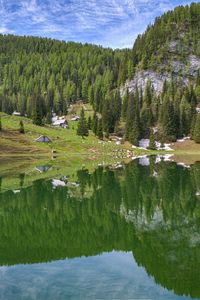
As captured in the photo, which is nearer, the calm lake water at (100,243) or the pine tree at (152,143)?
the calm lake water at (100,243)

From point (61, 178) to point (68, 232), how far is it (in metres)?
41.1

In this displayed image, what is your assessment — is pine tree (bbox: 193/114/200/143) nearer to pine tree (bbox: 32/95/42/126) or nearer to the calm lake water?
pine tree (bbox: 32/95/42/126)

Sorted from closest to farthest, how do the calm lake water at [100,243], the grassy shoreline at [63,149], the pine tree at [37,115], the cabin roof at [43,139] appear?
the calm lake water at [100,243] → the grassy shoreline at [63,149] → the cabin roof at [43,139] → the pine tree at [37,115]

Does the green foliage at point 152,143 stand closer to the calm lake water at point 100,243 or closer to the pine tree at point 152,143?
the pine tree at point 152,143

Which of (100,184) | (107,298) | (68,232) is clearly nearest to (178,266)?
(107,298)

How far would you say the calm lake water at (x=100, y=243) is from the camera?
21859mm

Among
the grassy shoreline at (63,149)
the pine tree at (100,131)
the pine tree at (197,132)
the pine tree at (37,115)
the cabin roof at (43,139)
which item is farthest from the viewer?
the pine tree at (37,115)

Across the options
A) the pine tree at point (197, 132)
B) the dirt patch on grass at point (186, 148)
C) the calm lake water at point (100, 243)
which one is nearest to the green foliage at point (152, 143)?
the dirt patch on grass at point (186, 148)

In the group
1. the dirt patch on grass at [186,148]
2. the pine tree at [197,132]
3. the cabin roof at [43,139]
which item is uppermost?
the pine tree at [197,132]

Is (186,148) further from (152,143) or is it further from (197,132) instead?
(152,143)

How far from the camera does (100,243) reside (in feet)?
106

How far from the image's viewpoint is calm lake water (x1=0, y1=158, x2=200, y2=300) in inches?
861

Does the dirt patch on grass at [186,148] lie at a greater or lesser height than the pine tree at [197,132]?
lesser

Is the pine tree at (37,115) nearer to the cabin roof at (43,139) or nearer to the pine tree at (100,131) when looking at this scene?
the pine tree at (100,131)
